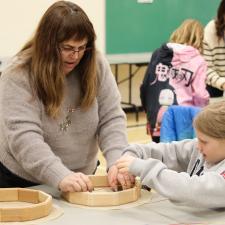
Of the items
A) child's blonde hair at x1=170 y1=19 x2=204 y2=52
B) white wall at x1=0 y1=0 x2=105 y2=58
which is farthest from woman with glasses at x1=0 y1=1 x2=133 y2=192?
white wall at x1=0 y1=0 x2=105 y2=58

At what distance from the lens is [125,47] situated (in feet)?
24.0

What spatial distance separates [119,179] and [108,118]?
0.41m

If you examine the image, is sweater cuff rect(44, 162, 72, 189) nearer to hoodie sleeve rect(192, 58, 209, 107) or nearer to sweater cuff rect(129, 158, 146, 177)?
sweater cuff rect(129, 158, 146, 177)

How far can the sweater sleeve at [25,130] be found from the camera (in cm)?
211

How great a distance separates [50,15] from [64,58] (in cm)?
17

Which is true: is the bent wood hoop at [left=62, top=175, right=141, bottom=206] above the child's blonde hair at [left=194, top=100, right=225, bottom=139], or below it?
below

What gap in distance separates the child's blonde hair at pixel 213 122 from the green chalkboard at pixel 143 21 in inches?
208

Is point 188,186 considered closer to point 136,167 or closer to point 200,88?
point 136,167

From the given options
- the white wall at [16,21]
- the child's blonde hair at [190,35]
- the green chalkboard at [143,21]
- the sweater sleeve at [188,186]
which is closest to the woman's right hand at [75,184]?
the sweater sleeve at [188,186]

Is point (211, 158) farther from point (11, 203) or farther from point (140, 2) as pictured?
point (140, 2)

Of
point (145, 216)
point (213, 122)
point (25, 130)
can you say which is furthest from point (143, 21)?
point (145, 216)

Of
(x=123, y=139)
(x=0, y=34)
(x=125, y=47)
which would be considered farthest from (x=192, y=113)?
(x=125, y=47)

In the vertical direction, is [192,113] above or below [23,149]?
below

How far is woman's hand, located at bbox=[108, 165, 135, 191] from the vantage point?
2.05 meters
